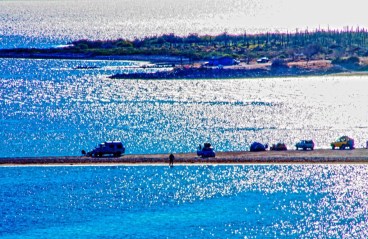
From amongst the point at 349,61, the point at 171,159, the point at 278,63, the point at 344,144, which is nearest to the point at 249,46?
the point at 278,63

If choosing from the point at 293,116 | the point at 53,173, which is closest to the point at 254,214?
the point at 53,173

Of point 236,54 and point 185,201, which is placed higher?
point 236,54

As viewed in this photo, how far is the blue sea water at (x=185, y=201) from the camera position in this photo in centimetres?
5344

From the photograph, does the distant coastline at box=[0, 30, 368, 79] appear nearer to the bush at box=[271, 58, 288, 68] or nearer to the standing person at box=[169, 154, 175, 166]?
the bush at box=[271, 58, 288, 68]

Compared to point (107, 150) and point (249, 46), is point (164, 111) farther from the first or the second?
point (249, 46)

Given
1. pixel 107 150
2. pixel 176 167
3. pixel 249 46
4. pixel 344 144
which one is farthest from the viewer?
pixel 249 46

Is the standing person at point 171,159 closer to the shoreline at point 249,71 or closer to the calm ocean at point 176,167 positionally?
the calm ocean at point 176,167

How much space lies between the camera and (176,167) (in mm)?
64125

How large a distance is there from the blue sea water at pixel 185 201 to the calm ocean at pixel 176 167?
59mm

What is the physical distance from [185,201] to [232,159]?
683 cm

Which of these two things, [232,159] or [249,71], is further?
[249,71]

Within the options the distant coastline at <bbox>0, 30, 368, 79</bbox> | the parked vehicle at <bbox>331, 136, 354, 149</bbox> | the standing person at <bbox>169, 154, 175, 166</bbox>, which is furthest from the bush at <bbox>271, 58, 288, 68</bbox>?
the standing person at <bbox>169, 154, 175, 166</bbox>

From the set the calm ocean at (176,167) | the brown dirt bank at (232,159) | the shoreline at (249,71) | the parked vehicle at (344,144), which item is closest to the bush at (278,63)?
the shoreline at (249,71)

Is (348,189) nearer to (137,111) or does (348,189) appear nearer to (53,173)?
(53,173)
